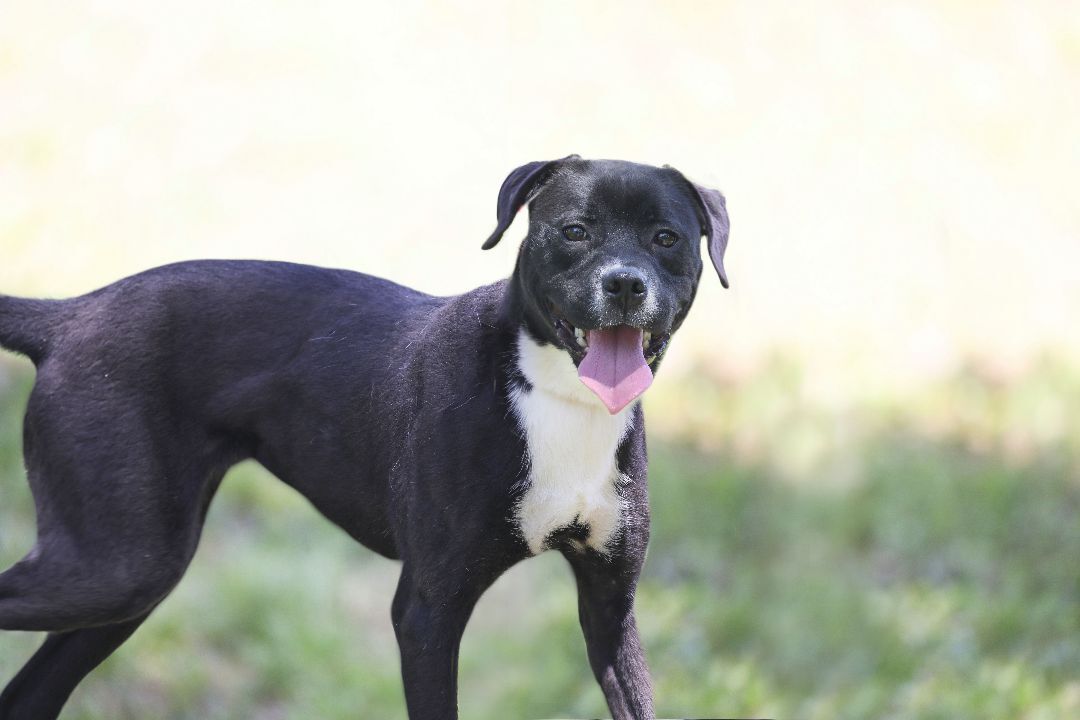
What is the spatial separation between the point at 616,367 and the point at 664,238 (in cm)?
35

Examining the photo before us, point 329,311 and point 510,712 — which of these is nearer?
point 329,311

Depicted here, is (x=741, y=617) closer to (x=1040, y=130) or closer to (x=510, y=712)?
(x=510, y=712)

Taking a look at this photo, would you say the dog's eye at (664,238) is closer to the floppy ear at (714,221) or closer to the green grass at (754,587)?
the floppy ear at (714,221)

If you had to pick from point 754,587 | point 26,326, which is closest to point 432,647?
point 26,326

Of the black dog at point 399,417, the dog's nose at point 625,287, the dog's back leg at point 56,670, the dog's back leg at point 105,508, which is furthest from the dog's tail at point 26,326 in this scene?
the dog's nose at point 625,287

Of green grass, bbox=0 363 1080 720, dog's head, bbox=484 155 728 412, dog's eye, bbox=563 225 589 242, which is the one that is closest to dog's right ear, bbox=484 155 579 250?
dog's head, bbox=484 155 728 412

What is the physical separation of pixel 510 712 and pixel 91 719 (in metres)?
1.87

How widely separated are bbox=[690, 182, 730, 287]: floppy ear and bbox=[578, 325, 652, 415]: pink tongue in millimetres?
316

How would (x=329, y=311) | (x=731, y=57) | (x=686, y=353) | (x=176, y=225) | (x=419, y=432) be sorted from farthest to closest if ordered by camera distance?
1. (x=731, y=57)
2. (x=176, y=225)
3. (x=686, y=353)
4. (x=329, y=311)
5. (x=419, y=432)

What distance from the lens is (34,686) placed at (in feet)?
12.7

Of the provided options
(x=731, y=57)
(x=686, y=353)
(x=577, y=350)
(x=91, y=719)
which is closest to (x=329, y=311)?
(x=577, y=350)

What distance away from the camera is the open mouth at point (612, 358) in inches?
124

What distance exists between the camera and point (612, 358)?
3.19 m

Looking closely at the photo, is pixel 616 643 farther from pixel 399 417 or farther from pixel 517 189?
pixel 517 189
